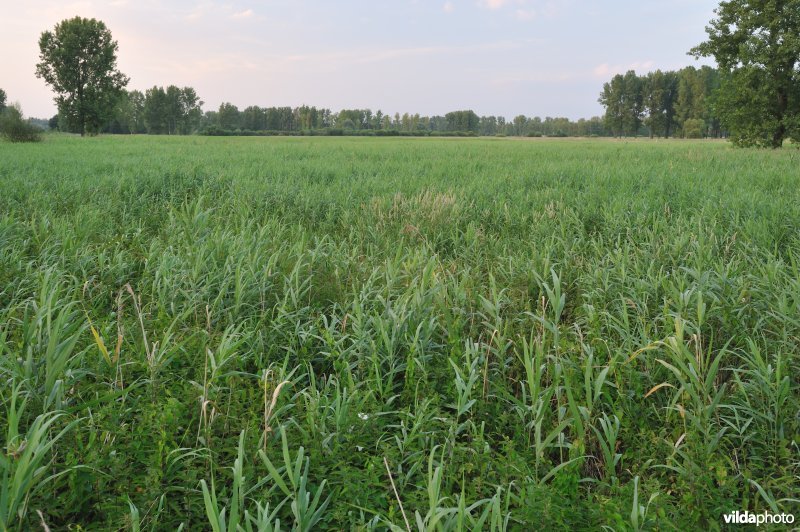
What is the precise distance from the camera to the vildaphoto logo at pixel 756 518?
1.66m

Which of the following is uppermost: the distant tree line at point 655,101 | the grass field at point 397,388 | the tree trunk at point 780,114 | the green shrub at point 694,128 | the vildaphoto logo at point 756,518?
the distant tree line at point 655,101

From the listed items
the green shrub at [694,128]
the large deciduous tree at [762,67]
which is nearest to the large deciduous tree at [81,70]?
the large deciduous tree at [762,67]

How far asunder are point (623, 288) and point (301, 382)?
2400 millimetres

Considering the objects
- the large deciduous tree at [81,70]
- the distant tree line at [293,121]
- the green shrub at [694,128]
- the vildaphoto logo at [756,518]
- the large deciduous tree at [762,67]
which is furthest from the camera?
the distant tree line at [293,121]

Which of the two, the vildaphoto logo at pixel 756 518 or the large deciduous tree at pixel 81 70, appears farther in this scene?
the large deciduous tree at pixel 81 70

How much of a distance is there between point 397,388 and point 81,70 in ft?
200

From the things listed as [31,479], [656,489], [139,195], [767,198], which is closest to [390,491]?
[656,489]

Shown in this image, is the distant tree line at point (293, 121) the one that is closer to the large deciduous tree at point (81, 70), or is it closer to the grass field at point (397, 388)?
the large deciduous tree at point (81, 70)

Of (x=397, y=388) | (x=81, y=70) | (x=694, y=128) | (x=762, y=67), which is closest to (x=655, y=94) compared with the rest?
(x=694, y=128)

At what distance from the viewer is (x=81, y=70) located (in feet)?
160

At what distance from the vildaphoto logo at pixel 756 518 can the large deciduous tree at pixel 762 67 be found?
2611cm

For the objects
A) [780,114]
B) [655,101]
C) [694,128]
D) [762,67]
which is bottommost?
[780,114]

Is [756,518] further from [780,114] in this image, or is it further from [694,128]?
[694,128]

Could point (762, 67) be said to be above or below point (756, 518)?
above
